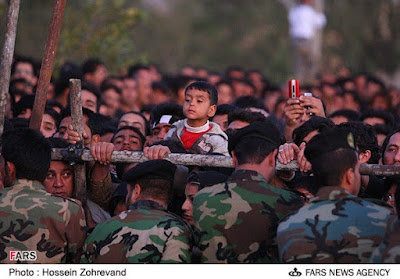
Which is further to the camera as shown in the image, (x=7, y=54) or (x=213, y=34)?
(x=213, y=34)

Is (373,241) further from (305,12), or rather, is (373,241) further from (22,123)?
(305,12)

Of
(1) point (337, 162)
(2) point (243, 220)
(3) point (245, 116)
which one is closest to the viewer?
(1) point (337, 162)

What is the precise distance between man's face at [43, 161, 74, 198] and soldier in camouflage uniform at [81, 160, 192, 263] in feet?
3.50

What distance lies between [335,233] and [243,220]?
0.71m

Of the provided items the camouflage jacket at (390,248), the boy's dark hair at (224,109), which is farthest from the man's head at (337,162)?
the boy's dark hair at (224,109)

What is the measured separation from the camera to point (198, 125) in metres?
8.80

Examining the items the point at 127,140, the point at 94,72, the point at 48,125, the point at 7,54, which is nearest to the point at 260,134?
the point at 7,54

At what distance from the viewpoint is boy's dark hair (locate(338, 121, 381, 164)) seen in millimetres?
7646

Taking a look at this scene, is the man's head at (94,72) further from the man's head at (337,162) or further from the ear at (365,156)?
the man's head at (337,162)

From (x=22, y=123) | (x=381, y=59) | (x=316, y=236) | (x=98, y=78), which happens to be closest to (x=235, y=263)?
(x=316, y=236)

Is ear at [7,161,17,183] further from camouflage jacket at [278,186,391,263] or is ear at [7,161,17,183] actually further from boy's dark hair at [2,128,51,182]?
camouflage jacket at [278,186,391,263]

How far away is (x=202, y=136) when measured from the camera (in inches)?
338

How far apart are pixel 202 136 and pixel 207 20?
98.0 ft

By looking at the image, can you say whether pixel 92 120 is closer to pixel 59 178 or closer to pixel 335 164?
pixel 59 178
